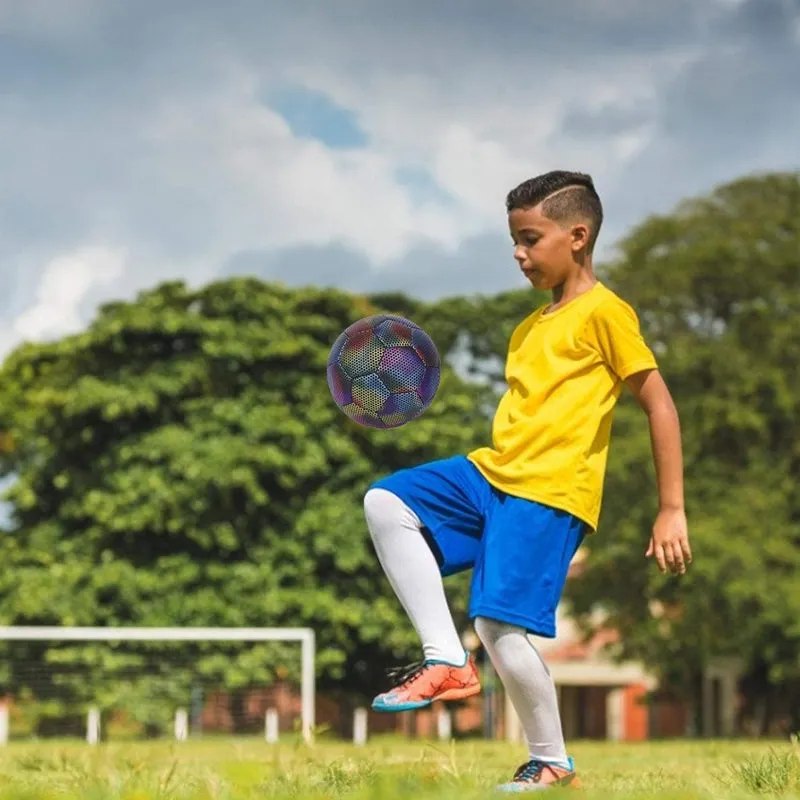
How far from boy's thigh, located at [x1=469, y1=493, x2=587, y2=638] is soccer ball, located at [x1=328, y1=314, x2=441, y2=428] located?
102cm

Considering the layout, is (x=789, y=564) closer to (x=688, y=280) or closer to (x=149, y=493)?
(x=688, y=280)

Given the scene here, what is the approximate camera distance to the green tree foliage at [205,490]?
3228 centimetres

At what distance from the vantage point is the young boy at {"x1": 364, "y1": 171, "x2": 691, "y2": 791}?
5371mm

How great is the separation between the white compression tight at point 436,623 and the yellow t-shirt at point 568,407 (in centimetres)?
38

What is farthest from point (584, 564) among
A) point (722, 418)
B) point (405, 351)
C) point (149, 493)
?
point (405, 351)

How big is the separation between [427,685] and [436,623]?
286 mm

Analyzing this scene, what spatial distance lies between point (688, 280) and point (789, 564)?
22.3 ft

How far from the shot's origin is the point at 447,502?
5.56 metres

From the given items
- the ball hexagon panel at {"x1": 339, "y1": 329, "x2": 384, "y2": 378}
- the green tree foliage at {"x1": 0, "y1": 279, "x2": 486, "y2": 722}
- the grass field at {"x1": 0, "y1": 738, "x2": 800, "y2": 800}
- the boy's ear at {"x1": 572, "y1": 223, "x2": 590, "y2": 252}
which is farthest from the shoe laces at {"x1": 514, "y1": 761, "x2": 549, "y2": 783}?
the green tree foliage at {"x1": 0, "y1": 279, "x2": 486, "y2": 722}

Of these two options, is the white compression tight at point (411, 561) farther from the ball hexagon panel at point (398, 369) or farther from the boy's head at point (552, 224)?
the boy's head at point (552, 224)

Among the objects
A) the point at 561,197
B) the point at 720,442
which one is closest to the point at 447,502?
the point at 561,197

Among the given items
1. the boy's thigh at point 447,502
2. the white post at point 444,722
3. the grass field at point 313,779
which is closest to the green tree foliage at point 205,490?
the white post at point 444,722

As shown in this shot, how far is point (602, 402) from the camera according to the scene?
5555 millimetres

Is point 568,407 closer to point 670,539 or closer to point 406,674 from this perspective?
point 670,539
